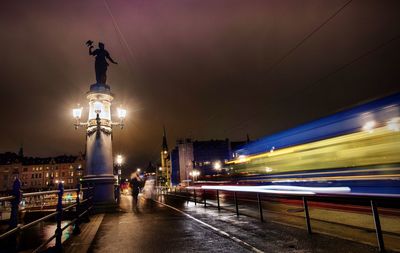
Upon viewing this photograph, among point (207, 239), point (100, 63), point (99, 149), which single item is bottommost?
point (207, 239)

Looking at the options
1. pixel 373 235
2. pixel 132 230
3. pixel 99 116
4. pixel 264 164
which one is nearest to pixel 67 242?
pixel 132 230

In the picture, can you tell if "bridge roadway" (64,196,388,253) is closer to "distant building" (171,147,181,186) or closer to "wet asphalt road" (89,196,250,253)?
"wet asphalt road" (89,196,250,253)

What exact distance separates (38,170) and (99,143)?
119597mm

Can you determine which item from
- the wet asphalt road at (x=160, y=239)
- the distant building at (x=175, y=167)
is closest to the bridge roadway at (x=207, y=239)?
the wet asphalt road at (x=160, y=239)

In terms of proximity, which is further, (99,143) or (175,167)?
(175,167)

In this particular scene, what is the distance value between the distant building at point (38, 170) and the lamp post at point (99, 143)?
359 feet

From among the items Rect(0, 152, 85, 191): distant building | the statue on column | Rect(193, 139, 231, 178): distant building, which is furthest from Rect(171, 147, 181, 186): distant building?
the statue on column

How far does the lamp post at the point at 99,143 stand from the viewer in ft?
48.2

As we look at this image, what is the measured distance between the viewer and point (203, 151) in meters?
97.4

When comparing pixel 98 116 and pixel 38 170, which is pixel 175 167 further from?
pixel 98 116

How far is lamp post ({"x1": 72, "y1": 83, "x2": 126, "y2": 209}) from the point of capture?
14695 millimetres

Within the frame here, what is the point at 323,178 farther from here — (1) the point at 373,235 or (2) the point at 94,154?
(2) the point at 94,154

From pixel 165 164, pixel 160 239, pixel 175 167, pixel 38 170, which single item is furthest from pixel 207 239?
pixel 38 170

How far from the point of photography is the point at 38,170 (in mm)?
116625
